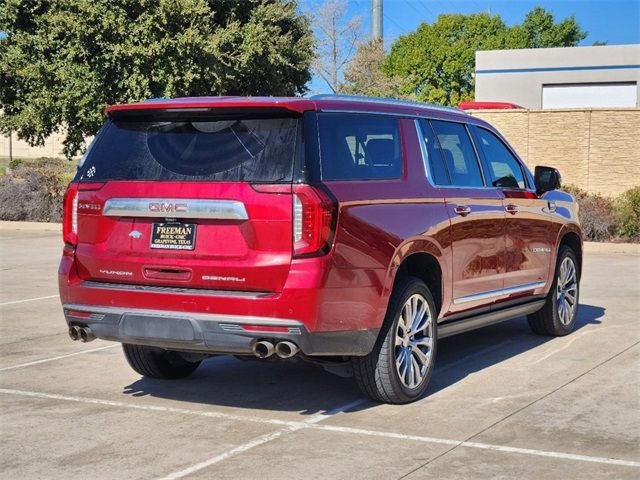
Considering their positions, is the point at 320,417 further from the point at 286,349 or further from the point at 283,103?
the point at 283,103

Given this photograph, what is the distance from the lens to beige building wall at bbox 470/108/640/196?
25484mm

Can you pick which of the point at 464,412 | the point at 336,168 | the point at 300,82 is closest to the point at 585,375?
the point at 464,412

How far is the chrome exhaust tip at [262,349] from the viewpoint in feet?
19.4

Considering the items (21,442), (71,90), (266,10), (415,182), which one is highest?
(266,10)

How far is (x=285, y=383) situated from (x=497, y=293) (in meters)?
1.93

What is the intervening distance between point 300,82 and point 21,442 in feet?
103

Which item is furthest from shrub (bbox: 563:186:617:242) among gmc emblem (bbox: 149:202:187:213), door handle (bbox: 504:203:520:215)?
gmc emblem (bbox: 149:202:187:213)

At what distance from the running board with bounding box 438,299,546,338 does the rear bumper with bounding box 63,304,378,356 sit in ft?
4.25

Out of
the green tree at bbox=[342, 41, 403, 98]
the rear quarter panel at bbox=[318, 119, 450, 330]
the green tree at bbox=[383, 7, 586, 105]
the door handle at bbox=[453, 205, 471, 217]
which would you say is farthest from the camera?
the green tree at bbox=[383, 7, 586, 105]

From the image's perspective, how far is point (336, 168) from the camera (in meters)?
6.21

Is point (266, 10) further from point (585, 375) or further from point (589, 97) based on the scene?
point (585, 375)

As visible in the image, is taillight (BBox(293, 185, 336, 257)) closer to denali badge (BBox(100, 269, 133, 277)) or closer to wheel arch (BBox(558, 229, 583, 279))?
denali badge (BBox(100, 269, 133, 277))

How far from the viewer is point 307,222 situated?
5.86m

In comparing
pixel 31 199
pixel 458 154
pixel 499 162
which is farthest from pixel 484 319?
pixel 31 199
